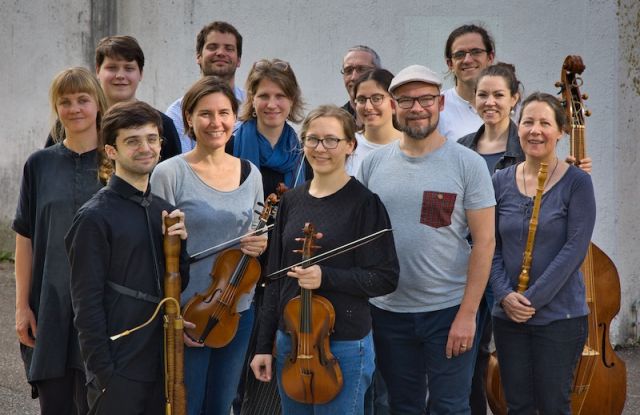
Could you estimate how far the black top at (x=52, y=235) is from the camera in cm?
400

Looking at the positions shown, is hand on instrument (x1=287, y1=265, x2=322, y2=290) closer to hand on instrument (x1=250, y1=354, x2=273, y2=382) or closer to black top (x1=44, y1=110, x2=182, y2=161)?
hand on instrument (x1=250, y1=354, x2=273, y2=382)

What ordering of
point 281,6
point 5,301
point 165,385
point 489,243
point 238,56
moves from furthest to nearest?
point 5,301, point 281,6, point 238,56, point 489,243, point 165,385

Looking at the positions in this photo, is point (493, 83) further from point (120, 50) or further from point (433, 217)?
point (120, 50)

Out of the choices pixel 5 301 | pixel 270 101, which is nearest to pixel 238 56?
pixel 270 101

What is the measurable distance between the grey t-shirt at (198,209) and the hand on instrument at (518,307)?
1.13m

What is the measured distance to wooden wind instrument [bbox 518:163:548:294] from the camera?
13.7 feet

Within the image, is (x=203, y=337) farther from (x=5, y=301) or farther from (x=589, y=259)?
(x=5, y=301)

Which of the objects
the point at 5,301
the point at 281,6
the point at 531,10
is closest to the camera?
the point at 531,10

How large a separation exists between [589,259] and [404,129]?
3.80ft

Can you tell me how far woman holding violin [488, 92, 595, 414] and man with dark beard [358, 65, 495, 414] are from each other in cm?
23

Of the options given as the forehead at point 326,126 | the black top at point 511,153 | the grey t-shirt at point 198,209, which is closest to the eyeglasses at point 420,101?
the forehead at point 326,126

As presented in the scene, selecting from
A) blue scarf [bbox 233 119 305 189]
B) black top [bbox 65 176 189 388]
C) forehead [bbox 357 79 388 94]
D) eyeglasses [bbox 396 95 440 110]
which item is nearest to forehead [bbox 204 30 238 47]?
blue scarf [bbox 233 119 305 189]

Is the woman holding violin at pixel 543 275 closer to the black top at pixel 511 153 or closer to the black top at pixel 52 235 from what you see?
the black top at pixel 511 153

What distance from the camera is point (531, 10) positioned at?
260 inches
